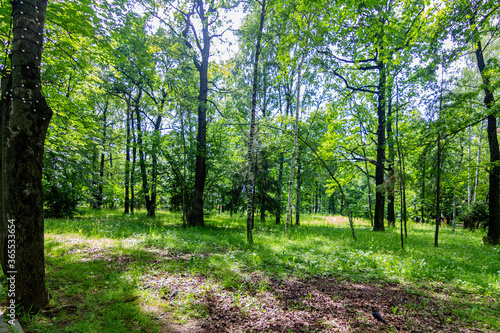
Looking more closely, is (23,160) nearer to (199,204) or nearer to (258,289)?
(258,289)

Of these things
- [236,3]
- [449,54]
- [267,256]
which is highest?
[236,3]

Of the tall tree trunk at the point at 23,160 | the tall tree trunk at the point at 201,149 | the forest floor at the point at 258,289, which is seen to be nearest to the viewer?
the tall tree trunk at the point at 23,160

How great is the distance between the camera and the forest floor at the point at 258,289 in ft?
9.83

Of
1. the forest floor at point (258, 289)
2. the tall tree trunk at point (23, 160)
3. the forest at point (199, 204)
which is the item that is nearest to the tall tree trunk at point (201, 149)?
the forest at point (199, 204)

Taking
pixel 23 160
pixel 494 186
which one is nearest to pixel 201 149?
pixel 23 160

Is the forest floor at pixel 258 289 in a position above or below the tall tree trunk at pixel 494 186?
below

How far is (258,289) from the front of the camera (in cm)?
402

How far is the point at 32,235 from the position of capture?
2.64 meters

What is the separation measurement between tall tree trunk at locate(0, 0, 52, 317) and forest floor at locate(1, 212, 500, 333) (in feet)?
1.85

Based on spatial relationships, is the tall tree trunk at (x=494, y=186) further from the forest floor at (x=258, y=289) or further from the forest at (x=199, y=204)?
the forest floor at (x=258, y=289)

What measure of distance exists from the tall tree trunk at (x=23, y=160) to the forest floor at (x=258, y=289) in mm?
563

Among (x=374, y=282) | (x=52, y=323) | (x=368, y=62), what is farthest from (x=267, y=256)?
(x=368, y=62)

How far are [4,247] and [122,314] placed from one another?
5.84ft

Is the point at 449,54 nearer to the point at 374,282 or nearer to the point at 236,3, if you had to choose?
the point at 374,282
